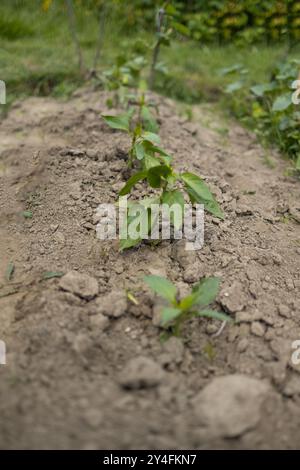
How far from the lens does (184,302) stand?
1629 millimetres

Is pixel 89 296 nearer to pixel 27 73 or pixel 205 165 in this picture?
pixel 205 165

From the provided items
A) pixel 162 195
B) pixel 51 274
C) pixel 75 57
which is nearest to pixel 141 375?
pixel 51 274

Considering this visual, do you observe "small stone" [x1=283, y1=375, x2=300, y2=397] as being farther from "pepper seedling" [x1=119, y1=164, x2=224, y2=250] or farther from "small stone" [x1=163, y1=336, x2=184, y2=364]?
"pepper seedling" [x1=119, y1=164, x2=224, y2=250]

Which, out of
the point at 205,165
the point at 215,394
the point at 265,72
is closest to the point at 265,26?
the point at 265,72

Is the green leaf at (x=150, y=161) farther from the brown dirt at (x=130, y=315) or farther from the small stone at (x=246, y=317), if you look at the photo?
the small stone at (x=246, y=317)

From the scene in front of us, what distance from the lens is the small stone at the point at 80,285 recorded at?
5.91 feet

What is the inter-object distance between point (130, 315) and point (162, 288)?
0.17m

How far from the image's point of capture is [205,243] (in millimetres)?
2090

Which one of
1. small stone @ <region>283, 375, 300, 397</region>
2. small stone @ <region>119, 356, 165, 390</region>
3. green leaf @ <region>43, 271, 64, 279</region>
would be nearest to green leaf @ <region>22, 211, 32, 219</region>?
green leaf @ <region>43, 271, 64, 279</region>

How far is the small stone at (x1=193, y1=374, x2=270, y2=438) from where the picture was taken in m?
1.37

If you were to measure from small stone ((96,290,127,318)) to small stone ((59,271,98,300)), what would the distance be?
0.05m

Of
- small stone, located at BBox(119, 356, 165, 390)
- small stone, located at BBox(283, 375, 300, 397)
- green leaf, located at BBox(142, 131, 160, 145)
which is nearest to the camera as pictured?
small stone, located at BBox(119, 356, 165, 390)

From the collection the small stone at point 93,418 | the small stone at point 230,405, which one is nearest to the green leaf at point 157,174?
the small stone at point 230,405
